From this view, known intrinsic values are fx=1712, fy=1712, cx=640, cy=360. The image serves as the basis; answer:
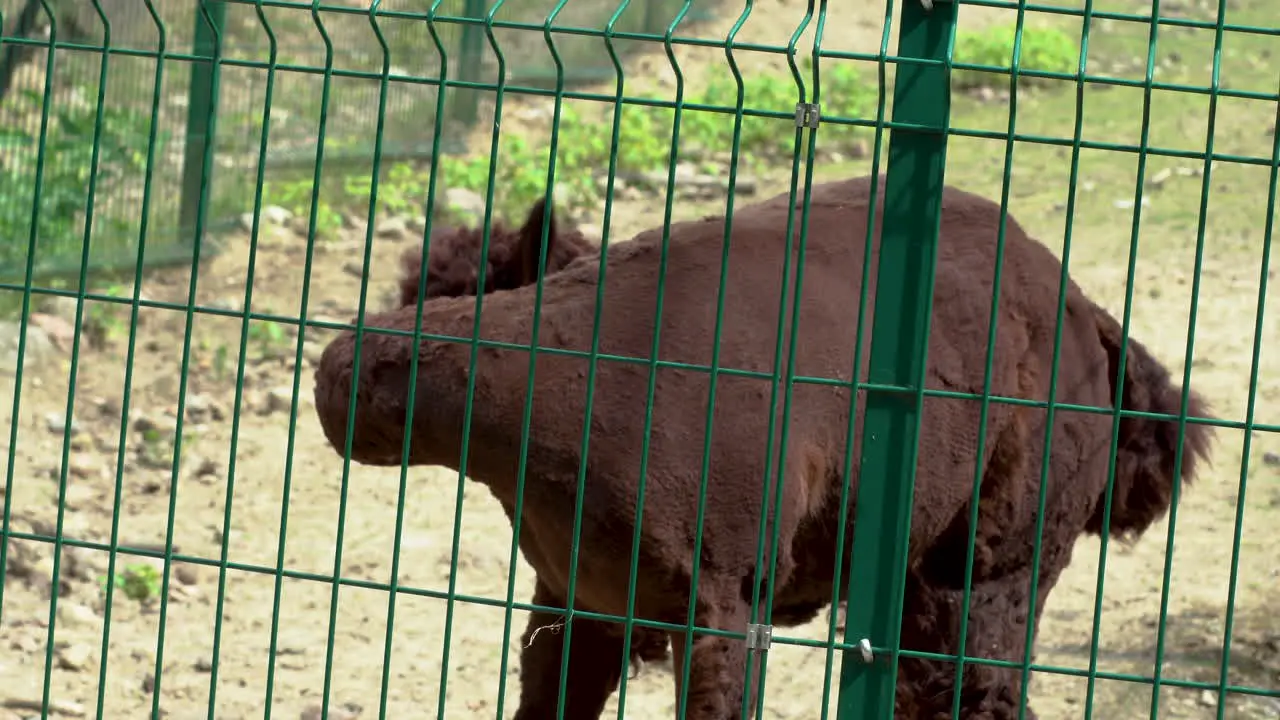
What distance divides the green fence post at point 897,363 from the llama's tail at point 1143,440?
6.18ft

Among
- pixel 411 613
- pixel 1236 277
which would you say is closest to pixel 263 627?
pixel 411 613

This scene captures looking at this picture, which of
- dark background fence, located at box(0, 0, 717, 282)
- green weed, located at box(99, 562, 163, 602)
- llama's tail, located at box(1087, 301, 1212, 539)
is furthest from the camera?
dark background fence, located at box(0, 0, 717, 282)

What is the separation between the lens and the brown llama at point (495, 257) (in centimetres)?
419

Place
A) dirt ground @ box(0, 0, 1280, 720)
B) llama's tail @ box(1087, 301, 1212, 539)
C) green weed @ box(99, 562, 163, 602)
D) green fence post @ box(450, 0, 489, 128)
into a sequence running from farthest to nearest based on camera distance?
1. green fence post @ box(450, 0, 489, 128)
2. green weed @ box(99, 562, 163, 602)
3. dirt ground @ box(0, 0, 1280, 720)
4. llama's tail @ box(1087, 301, 1212, 539)

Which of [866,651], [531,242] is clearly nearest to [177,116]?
[531,242]

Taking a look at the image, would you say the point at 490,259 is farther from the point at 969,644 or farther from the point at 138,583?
the point at 138,583

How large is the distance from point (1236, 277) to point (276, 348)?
4852 millimetres

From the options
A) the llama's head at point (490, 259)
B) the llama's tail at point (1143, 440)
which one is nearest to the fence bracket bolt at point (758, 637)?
the llama's head at point (490, 259)

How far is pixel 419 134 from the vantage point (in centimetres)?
1034

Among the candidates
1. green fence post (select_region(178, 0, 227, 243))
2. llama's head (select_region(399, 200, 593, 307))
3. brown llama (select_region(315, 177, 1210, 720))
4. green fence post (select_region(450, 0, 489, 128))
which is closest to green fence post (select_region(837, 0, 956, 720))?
brown llama (select_region(315, 177, 1210, 720))

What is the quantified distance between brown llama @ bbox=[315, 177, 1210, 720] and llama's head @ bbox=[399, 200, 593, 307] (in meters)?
0.34

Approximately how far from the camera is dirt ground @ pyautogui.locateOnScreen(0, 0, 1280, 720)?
217 inches

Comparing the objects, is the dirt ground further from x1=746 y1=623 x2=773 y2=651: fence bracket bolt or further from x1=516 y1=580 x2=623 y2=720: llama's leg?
x1=746 y1=623 x2=773 y2=651: fence bracket bolt

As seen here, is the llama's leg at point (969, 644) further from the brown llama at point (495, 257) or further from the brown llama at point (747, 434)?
the brown llama at point (495, 257)
